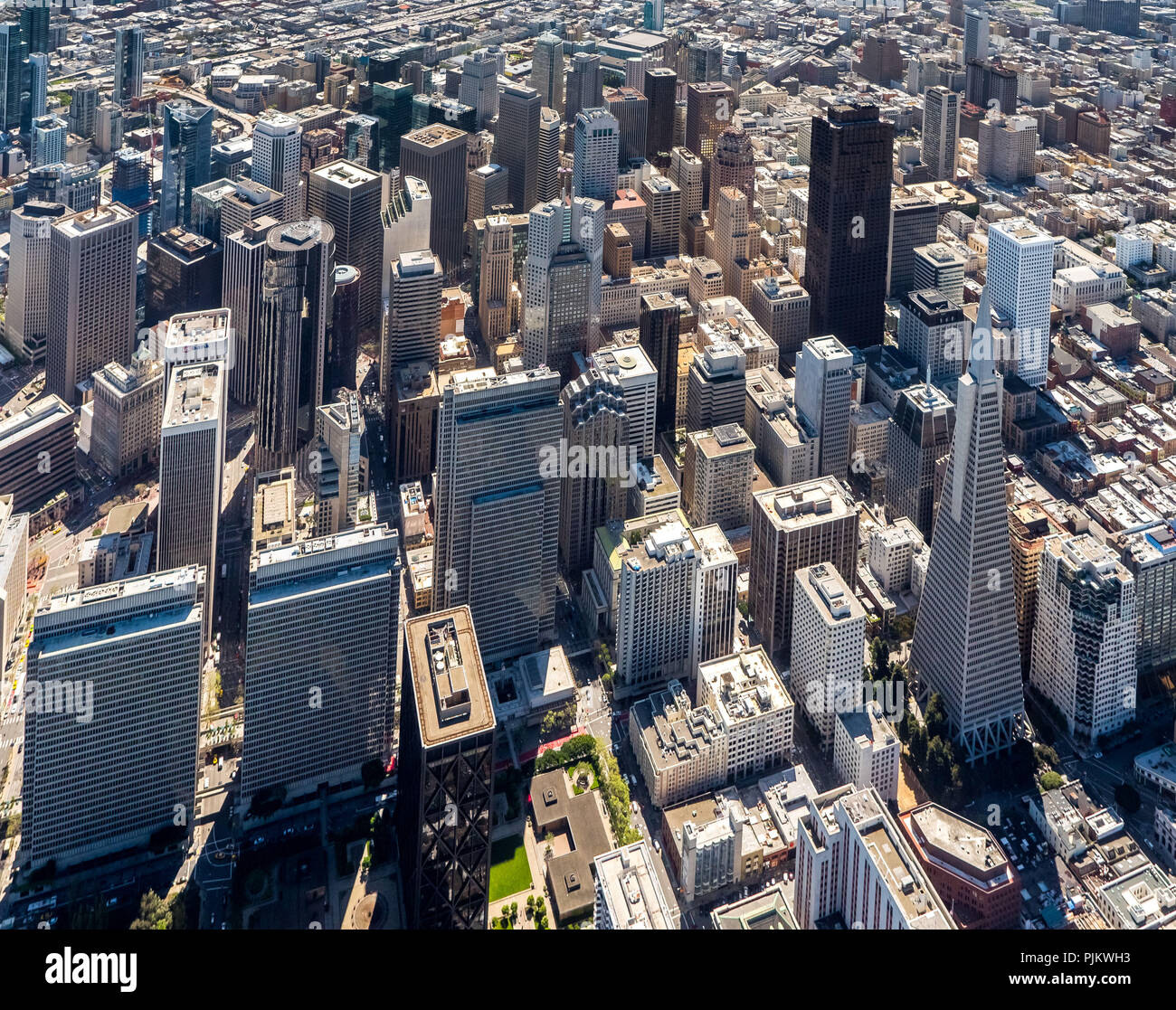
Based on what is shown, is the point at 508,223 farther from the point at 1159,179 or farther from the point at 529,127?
the point at 1159,179

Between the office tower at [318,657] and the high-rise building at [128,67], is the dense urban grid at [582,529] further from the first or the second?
the high-rise building at [128,67]

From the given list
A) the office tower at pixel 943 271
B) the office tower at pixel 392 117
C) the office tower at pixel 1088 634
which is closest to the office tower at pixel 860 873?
the office tower at pixel 1088 634

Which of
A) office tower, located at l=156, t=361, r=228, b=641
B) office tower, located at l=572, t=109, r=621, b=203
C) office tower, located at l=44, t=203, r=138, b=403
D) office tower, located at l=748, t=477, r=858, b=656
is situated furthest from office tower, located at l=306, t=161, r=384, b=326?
office tower, located at l=748, t=477, r=858, b=656

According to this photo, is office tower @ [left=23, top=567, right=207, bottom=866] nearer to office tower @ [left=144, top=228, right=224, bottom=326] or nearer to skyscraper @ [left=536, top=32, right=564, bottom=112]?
office tower @ [left=144, top=228, right=224, bottom=326]

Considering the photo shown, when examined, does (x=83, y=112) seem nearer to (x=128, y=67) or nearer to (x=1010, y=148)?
(x=128, y=67)

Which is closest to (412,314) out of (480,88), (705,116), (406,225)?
(406,225)

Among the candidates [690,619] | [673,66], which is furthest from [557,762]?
[673,66]
